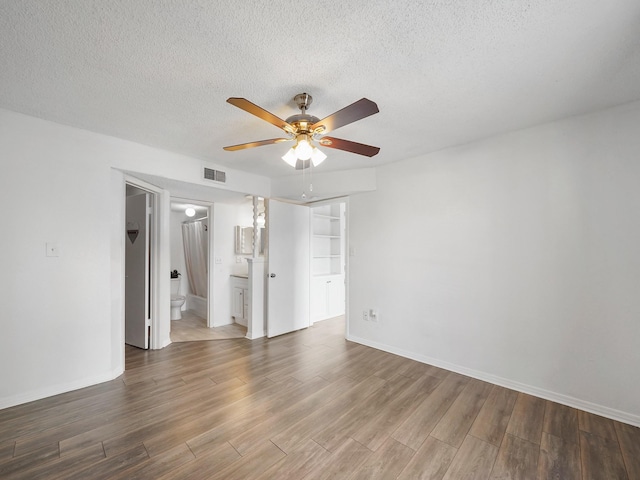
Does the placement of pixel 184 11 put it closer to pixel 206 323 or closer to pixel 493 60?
pixel 493 60

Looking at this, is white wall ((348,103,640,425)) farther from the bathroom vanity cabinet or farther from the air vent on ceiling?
the bathroom vanity cabinet

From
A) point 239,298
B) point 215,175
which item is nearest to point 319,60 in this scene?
point 215,175

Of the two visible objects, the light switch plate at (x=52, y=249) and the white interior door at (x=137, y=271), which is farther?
the white interior door at (x=137, y=271)

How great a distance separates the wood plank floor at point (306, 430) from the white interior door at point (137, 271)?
76cm

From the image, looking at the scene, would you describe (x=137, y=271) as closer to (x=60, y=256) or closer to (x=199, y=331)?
(x=60, y=256)

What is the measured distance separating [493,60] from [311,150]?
1.18 meters

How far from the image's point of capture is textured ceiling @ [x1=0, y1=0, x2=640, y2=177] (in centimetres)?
126

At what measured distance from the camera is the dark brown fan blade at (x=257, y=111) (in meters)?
1.43

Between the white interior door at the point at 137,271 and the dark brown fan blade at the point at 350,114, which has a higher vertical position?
the dark brown fan blade at the point at 350,114

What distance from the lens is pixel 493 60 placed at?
61.9 inches

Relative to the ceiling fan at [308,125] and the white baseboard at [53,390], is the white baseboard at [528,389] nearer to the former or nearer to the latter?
the ceiling fan at [308,125]

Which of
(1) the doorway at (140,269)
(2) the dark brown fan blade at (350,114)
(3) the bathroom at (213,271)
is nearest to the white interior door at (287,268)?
(3) the bathroom at (213,271)

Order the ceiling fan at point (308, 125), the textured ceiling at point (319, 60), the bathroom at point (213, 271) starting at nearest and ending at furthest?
the textured ceiling at point (319, 60), the ceiling fan at point (308, 125), the bathroom at point (213, 271)

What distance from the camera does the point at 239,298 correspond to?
4504 millimetres
